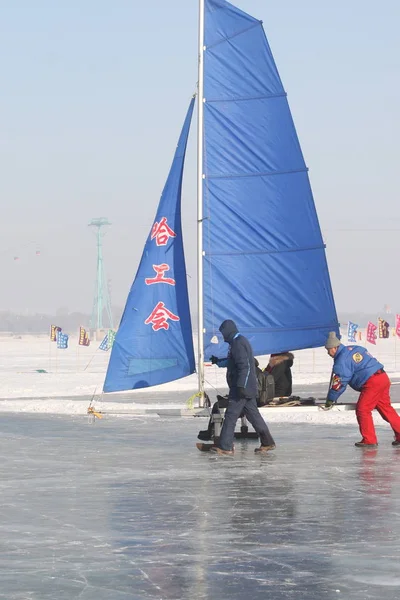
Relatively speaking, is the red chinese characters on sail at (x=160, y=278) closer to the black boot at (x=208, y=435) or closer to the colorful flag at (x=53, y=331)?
the black boot at (x=208, y=435)

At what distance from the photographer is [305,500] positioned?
1109cm

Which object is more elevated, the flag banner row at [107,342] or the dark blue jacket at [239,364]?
the flag banner row at [107,342]

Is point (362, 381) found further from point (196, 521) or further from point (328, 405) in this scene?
point (196, 521)

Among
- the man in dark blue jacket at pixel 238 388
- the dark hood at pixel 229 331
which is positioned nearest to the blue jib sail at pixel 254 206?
the dark hood at pixel 229 331

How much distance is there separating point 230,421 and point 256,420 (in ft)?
1.25

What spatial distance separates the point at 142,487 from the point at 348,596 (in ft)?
17.7

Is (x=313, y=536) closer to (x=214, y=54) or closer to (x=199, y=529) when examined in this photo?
(x=199, y=529)

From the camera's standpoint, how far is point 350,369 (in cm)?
1534

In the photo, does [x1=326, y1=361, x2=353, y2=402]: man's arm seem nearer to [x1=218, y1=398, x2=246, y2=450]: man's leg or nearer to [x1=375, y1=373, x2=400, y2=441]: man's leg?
[x1=375, y1=373, x2=400, y2=441]: man's leg

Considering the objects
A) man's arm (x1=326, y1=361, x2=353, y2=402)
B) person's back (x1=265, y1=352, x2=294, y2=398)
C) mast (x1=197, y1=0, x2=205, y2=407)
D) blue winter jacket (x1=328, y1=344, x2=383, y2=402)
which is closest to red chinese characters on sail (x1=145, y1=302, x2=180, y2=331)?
mast (x1=197, y1=0, x2=205, y2=407)

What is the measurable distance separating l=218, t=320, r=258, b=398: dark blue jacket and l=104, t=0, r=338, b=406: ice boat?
303 centimetres

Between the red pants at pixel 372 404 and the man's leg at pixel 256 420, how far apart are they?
1.23 m

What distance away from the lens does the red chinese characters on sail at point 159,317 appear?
18266mm

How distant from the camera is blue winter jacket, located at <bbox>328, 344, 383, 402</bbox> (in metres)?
15.2
